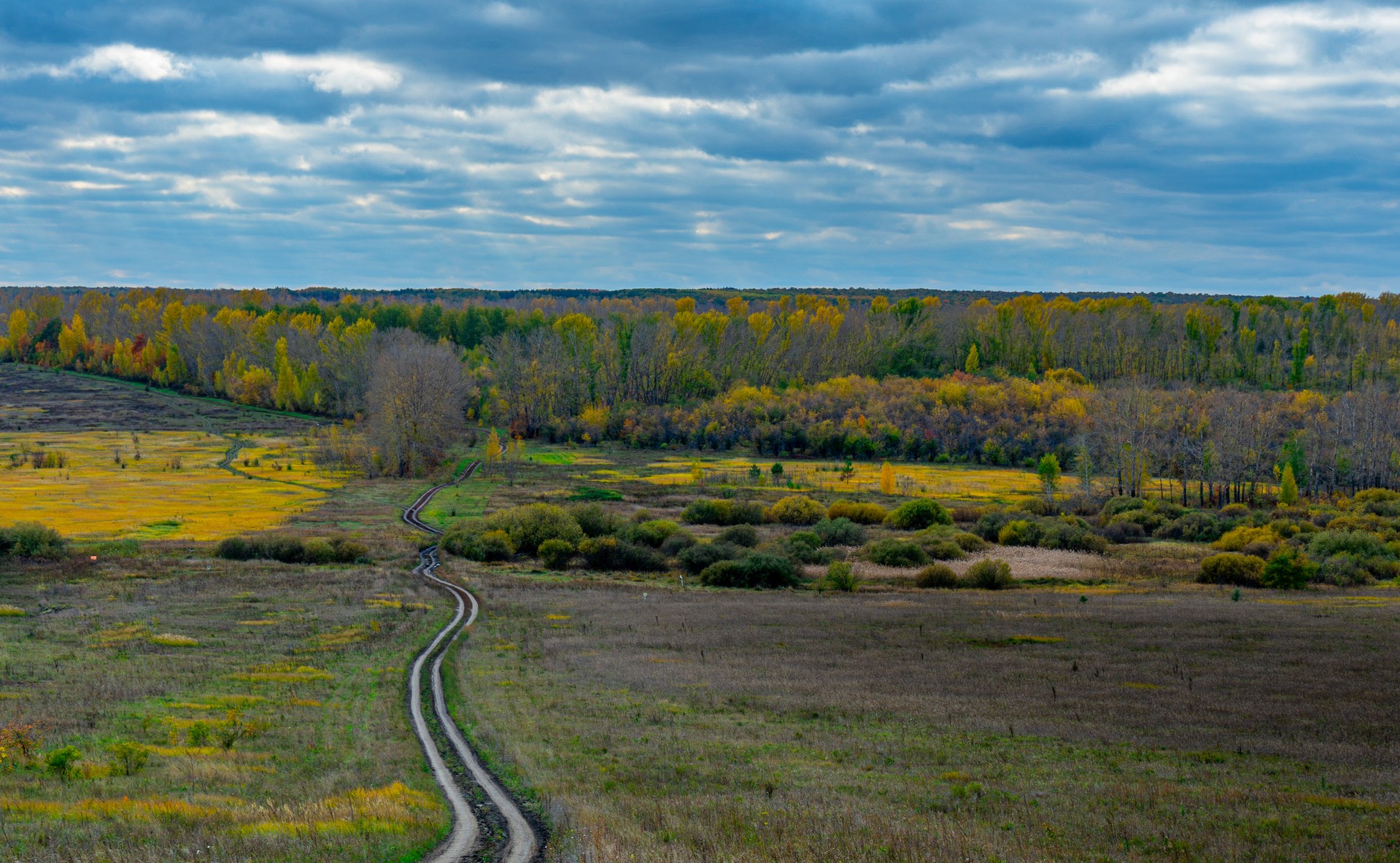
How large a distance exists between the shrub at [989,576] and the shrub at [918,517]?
20.2 m

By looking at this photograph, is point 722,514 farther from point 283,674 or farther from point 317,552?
point 283,674

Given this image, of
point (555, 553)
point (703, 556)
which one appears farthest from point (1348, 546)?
point (555, 553)

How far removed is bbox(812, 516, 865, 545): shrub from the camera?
6188 cm

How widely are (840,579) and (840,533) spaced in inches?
611

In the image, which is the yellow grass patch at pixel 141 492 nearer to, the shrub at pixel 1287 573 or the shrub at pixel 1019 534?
the shrub at pixel 1019 534

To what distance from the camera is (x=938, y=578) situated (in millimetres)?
47719

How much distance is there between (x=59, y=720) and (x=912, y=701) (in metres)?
18.7

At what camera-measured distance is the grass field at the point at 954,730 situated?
1298 cm

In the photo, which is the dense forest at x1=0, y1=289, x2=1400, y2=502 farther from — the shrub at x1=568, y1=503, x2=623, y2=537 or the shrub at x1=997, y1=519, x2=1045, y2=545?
the shrub at x1=568, y1=503, x2=623, y2=537

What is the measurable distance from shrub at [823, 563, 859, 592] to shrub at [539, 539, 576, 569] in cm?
1647

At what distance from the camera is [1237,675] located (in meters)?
25.1

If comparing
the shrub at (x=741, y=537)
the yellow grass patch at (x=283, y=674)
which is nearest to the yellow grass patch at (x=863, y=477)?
the shrub at (x=741, y=537)

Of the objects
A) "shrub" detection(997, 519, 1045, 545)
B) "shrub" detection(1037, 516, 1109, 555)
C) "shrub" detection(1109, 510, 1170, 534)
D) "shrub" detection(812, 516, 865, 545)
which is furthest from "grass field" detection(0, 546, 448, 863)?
"shrub" detection(1109, 510, 1170, 534)

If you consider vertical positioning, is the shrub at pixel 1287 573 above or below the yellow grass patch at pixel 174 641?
above
